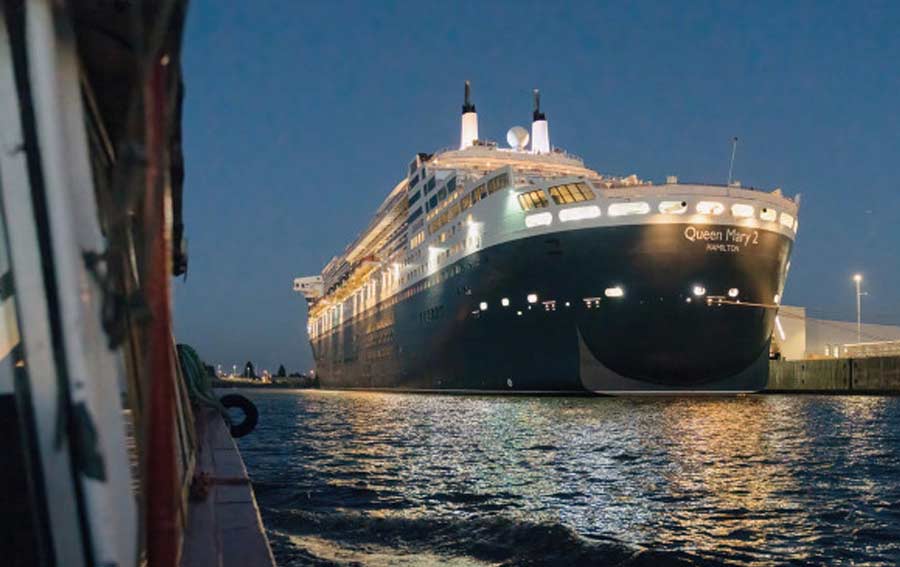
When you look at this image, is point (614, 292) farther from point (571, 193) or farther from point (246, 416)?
point (246, 416)

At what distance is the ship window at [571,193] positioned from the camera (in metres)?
33.6

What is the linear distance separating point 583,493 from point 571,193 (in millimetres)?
23717

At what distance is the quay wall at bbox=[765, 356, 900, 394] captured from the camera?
47.1m

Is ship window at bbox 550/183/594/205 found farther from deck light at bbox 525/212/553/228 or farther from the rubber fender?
the rubber fender

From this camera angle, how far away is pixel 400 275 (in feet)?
173

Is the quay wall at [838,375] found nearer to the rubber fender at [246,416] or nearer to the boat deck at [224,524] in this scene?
the rubber fender at [246,416]

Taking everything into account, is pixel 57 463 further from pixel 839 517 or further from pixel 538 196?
pixel 538 196

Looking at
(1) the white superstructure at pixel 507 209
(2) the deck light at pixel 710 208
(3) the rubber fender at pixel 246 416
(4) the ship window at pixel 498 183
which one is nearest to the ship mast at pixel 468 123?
(1) the white superstructure at pixel 507 209

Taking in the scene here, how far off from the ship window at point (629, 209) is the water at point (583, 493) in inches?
435

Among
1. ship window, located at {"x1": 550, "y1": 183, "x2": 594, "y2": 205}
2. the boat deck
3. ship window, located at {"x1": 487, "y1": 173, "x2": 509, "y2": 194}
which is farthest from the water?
ship window, located at {"x1": 487, "y1": 173, "x2": 509, "y2": 194}

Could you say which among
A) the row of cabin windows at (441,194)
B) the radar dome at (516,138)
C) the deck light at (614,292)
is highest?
the radar dome at (516,138)

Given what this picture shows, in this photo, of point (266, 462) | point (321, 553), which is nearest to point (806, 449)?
point (266, 462)

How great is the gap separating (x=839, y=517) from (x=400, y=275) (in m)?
43.8

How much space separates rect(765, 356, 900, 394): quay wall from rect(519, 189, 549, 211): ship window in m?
25.2
